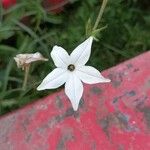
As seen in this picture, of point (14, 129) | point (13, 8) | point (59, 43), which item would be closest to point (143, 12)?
point (59, 43)

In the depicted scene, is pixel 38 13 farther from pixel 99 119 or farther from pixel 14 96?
pixel 99 119

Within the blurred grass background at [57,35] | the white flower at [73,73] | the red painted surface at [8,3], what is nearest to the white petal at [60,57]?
the white flower at [73,73]

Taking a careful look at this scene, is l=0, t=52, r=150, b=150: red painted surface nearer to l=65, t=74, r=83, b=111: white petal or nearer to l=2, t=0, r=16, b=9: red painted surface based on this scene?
l=65, t=74, r=83, b=111: white petal

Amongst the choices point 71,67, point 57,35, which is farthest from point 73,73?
point 57,35

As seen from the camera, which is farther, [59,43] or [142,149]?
[59,43]

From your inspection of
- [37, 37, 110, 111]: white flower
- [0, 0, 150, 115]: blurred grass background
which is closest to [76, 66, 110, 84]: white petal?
[37, 37, 110, 111]: white flower

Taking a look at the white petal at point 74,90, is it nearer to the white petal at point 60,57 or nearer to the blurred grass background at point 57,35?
the white petal at point 60,57
